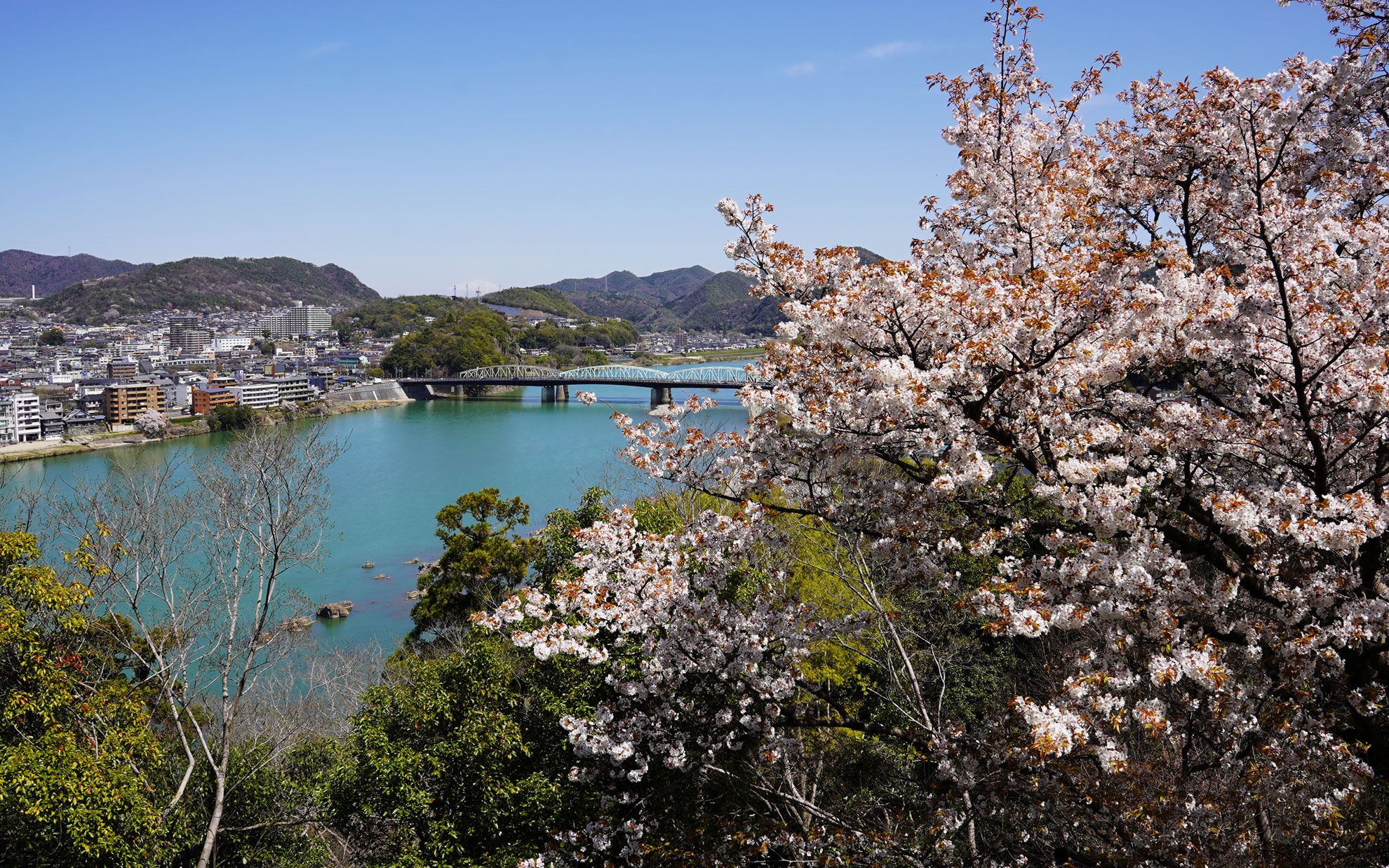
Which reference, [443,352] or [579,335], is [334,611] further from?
[579,335]

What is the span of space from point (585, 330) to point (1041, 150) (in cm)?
7777

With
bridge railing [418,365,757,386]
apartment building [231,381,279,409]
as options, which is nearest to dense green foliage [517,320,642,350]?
bridge railing [418,365,757,386]

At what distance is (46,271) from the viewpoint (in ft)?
551

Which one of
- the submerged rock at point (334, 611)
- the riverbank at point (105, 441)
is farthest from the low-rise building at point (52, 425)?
the submerged rock at point (334, 611)

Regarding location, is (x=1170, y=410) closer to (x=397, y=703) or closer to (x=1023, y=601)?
(x=1023, y=601)

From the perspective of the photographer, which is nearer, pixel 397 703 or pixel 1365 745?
pixel 1365 745

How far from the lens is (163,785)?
511cm

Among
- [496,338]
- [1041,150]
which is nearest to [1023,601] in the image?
[1041,150]

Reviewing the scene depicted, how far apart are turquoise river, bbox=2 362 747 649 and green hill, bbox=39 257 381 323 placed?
8573 cm

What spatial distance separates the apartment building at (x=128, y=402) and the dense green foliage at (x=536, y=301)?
217 ft

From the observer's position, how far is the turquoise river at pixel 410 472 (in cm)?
1407

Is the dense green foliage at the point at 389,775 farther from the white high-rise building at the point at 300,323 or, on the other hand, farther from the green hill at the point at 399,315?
the white high-rise building at the point at 300,323

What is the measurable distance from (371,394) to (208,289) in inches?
3769

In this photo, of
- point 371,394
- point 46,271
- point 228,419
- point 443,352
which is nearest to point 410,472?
point 228,419
